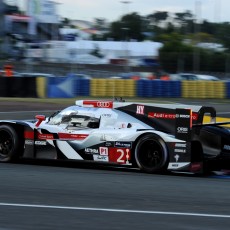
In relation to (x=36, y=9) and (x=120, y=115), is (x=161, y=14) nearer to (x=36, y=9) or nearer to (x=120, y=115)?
(x=36, y=9)

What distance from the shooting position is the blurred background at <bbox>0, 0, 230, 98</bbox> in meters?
34.5

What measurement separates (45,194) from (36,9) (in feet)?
269

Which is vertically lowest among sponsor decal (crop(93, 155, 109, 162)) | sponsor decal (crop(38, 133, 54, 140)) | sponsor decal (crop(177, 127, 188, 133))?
sponsor decal (crop(93, 155, 109, 162))

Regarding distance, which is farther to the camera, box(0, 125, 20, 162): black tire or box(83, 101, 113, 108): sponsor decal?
box(0, 125, 20, 162): black tire

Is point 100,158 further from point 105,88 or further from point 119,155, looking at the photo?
point 105,88

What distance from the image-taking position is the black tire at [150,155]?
364 inches

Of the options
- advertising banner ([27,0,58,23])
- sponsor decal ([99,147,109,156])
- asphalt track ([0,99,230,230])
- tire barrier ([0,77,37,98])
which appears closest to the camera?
asphalt track ([0,99,230,230])

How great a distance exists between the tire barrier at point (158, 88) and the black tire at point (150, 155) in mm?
25931

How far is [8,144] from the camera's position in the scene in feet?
34.2

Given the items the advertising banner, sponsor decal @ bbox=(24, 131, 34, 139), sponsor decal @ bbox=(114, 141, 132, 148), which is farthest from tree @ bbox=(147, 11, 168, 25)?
sponsor decal @ bbox=(114, 141, 132, 148)

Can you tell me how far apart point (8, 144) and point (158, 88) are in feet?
84.4

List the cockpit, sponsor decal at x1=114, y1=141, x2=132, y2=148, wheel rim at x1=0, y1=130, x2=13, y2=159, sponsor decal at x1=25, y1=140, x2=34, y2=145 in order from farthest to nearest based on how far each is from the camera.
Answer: wheel rim at x1=0, y1=130, x2=13, y2=159 < sponsor decal at x1=25, y1=140, x2=34, y2=145 < the cockpit < sponsor decal at x1=114, y1=141, x2=132, y2=148

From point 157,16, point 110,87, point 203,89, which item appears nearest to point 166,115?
point 110,87

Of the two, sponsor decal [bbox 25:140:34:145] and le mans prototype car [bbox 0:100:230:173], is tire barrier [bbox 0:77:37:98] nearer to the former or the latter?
le mans prototype car [bbox 0:100:230:173]
